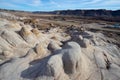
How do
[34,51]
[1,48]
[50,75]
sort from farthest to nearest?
1. [1,48]
2. [34,51]
3. [50,75]

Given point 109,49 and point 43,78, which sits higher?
point 43,78

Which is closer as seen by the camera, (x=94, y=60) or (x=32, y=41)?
(x=94, y=60)

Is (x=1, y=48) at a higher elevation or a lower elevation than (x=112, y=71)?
higher

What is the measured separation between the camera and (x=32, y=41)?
2347cm

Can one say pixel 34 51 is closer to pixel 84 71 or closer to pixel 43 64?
pixel 43 64

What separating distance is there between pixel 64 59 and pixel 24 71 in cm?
316

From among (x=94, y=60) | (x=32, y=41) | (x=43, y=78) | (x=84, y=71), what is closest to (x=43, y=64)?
(x=43, y=78)

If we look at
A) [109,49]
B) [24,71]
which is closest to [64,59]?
[24,71]

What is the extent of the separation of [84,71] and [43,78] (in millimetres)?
3515

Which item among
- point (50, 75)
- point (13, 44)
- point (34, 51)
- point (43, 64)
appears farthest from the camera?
point (13, 44)

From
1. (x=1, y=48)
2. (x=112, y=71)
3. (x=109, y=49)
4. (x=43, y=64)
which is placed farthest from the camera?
(x=109, y=49)

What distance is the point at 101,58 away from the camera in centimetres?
1803

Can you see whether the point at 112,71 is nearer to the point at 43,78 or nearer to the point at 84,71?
the point at 84,71

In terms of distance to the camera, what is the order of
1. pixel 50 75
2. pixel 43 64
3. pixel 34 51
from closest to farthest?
pixel 50 75 → pixel 43 64 → pixel 34 51
